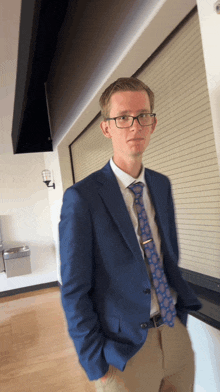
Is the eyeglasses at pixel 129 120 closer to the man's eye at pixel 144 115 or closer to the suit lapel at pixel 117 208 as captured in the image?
the man's eye at pixel 144 115

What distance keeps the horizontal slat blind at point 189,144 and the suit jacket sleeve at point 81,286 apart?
32.7 inches

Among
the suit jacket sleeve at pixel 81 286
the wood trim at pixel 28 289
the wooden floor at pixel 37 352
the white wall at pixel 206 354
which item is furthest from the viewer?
the wood trim at pixel 28 289

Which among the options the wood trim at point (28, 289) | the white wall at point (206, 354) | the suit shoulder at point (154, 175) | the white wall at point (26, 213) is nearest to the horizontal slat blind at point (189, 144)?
the white wall at point (206, 354)

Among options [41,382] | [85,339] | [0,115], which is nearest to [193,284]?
[85,339]

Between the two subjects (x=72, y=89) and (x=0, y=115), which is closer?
(x=72, y=89)

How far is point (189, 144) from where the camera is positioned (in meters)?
1.83

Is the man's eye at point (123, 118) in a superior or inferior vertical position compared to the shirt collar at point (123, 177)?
superior

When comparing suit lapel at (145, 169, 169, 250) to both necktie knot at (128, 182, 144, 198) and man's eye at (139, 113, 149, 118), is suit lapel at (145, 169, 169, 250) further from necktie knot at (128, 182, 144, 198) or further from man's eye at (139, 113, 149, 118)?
man's eye at (139, 113, 149, 118)

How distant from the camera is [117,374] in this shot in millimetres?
1015

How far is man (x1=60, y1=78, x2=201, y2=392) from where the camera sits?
1002 mm

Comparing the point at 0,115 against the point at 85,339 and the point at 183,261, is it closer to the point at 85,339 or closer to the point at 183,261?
the point at 183,261

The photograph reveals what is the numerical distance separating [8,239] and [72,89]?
399 centimetres

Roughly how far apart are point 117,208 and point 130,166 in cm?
14

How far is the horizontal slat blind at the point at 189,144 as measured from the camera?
64.7 inches
